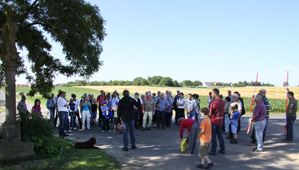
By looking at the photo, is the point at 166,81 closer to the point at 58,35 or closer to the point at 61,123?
the point at 61,123

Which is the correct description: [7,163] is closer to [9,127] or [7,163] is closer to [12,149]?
[12,149]

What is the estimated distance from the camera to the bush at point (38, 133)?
19.1ft

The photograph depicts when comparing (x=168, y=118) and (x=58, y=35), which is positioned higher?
(x=58, y=35)

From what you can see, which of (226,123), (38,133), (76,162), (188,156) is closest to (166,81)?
(226,123)

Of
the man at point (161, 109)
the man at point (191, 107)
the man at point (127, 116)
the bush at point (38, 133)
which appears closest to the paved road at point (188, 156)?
the man at point (127, 116)

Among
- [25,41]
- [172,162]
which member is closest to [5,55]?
[25,41]

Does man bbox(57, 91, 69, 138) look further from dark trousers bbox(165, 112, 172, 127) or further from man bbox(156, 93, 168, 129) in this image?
dark trousers bbox(165, 112, 172, 127)

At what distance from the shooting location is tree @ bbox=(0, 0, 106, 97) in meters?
7.32

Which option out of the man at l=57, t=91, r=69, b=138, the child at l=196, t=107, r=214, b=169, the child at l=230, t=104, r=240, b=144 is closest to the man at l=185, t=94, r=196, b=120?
the child at l=230, t=104, r=240, b=144

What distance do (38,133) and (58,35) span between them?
3.20 meters

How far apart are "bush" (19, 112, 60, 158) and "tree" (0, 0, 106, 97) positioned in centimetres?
263

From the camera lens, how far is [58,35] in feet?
23.0

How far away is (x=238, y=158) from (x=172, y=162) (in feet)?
6.84

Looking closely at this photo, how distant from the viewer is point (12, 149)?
525cm
